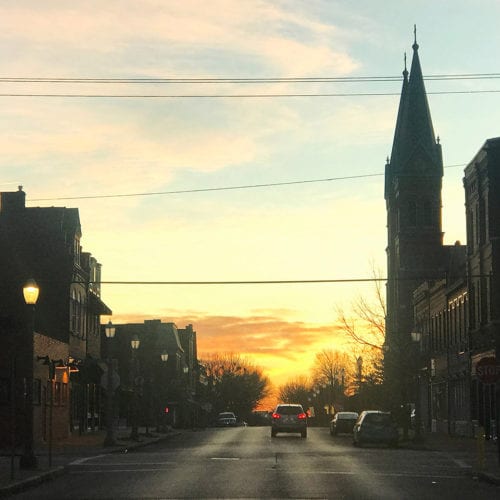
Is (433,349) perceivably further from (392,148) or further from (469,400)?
(392,148)

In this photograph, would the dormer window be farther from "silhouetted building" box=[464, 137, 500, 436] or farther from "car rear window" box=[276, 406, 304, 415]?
"silhouetted building" box=[464, 137, 500, 436]

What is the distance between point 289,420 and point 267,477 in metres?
33.6

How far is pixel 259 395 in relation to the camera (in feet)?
611

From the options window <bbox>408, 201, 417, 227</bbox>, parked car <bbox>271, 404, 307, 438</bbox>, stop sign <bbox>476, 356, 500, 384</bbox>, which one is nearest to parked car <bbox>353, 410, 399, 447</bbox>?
parked car <bbox>271, 404, 307, 438</bbox>

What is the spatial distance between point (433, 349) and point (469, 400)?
1407cm

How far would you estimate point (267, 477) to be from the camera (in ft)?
84.5

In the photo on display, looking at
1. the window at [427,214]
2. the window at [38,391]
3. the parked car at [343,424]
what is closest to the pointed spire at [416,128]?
the window at [427,214]

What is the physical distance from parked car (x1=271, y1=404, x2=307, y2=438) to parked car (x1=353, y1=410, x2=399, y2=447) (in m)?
12.0

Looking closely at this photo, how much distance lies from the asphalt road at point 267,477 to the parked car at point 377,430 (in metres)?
7.70

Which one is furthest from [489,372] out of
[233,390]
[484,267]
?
[233,390]

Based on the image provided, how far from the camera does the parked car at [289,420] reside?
2322 inches

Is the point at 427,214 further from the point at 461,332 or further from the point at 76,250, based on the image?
the point at 76,250

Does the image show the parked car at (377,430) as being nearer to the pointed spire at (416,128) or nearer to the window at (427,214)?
the window at (427,214)

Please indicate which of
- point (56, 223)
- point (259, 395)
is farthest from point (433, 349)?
point (259, 395)
